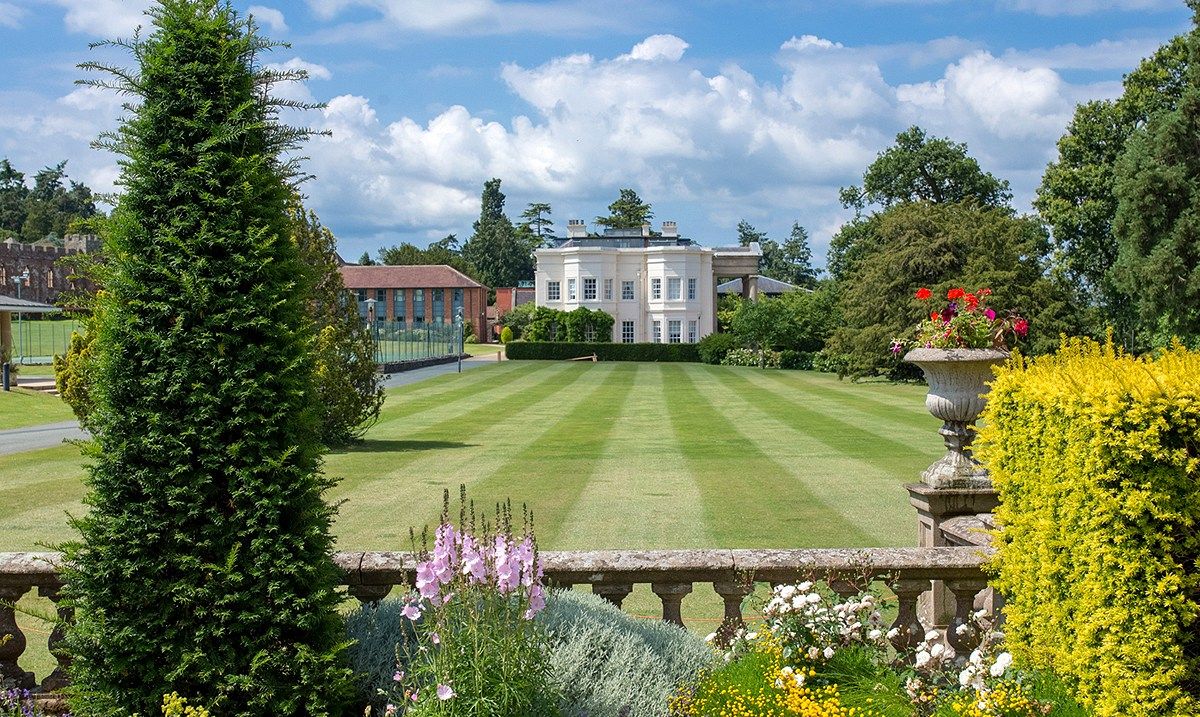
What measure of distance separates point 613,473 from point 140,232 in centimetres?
1213

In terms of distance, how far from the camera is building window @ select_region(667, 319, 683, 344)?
7788 centimetres

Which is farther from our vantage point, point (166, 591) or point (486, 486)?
point (486, 486)

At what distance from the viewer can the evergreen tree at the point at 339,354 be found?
1761 cm

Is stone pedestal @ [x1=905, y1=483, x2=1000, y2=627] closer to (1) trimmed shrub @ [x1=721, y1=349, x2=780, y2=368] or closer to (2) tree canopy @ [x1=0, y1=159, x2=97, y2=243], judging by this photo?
(1) trimmed shrub @ [x1=721, y1=349, x2=780, y2=368]

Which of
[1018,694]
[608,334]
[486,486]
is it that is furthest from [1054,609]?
[608,334]

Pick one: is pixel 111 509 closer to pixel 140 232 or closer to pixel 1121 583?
pixel 140 232

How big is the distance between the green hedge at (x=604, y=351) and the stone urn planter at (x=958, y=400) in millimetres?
59393

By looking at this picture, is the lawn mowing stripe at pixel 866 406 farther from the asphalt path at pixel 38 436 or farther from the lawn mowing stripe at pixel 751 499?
the asphalt path at pixel 38 436

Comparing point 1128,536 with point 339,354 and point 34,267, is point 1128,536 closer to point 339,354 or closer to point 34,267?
point 339,354

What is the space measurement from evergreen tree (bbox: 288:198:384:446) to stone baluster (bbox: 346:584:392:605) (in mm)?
12331

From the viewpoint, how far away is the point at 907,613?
542 cm

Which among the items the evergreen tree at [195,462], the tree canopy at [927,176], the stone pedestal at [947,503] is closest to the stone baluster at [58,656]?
the evergreen tree at [195,462]

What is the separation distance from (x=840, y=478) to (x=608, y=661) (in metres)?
11.3

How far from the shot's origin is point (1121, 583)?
12.8ft
